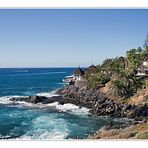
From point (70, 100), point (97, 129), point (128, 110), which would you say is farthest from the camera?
point (70, 100)

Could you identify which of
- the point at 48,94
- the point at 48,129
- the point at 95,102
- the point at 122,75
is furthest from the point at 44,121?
the point at 48,94

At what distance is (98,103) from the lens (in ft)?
54.0

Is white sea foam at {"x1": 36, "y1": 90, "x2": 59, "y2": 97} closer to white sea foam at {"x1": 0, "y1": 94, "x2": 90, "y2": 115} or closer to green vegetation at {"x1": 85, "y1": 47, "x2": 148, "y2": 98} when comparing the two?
green vegetation at {"x1": 85, "y1": 47, "x2": 148, "y2": 98}

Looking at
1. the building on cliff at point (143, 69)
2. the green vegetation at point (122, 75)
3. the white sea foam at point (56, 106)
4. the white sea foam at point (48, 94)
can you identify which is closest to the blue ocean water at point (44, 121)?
the white sea foam at point (56, 106)

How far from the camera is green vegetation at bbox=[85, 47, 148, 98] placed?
56.3 ft

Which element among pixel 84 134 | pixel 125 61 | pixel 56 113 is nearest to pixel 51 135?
pixel 84 134

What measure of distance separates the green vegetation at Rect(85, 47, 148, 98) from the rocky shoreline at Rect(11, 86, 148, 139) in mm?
649

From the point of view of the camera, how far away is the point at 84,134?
1096cm

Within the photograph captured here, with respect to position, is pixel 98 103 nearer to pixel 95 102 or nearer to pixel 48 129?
pixel 95 102

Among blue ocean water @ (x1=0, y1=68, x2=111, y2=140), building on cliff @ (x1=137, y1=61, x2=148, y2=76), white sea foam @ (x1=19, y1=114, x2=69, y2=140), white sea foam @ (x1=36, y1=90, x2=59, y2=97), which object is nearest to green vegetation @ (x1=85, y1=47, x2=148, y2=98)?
building on cliff @ (x1=137, y1=61, x2=148, y2=76)

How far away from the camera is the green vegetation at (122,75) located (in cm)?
1716

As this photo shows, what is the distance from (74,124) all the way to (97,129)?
940mm
